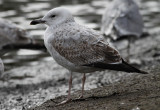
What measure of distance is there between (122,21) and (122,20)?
0.09ft

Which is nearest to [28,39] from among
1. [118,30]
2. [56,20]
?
[118,30]

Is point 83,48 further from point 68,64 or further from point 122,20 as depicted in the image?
point 122,20

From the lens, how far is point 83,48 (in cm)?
601

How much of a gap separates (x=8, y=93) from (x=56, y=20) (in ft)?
8.73

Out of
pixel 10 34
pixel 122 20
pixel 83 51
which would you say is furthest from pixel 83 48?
pixel 10 34

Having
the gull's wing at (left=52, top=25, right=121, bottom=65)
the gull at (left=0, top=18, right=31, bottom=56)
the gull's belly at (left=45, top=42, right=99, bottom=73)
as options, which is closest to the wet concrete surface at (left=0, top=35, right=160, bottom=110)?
the gull's belly at (left=45, top=42, right=99, bottom=73)

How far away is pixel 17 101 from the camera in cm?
770

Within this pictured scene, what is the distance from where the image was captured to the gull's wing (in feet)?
19.5

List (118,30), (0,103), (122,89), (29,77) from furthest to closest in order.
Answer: (118,30)
(29,77)
(0,103)
(122,89)

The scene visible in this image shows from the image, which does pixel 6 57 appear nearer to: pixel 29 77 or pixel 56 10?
pixel 29 77

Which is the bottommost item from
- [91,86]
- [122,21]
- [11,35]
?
[91,86]

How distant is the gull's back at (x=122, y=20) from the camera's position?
1034 cm

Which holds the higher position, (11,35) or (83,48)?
(83,48)

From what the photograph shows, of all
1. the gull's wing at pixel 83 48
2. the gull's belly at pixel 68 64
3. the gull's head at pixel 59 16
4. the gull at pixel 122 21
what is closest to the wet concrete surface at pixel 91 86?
the gull's belly at pixel 68 64
